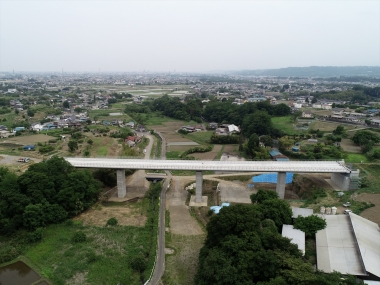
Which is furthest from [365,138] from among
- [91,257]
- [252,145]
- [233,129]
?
[91,257]

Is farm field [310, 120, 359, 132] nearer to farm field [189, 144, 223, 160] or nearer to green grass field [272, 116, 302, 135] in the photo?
green grass field [272, 116, 302, 135]

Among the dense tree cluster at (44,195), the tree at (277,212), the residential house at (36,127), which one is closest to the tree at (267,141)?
the tree at (277,212)

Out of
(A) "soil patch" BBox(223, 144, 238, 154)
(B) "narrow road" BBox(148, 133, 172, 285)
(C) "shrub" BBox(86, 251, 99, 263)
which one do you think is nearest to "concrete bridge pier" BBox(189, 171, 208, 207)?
(B) "narrow road" BBox(148, 133, 172, 285)

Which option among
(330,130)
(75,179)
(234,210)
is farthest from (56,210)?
(330,130)

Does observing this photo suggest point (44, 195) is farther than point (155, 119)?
No

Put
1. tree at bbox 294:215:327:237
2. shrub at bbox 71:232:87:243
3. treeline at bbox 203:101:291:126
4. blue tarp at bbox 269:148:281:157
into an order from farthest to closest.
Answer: treeline at bbox 203:101:291:126
blue tarp at bbox 269:148:281:157
shrub at bbox 71:232:87:243
tree at bbox 294:215:327:237

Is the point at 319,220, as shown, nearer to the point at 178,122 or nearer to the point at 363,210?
the point at 363,210

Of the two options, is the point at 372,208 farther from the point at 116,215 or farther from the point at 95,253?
the point at 95,253
